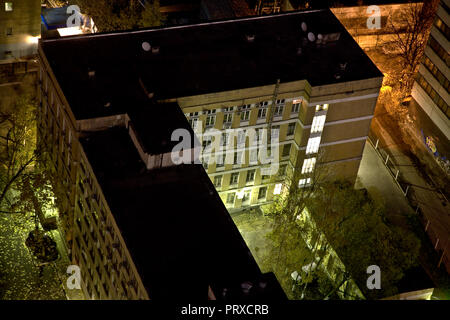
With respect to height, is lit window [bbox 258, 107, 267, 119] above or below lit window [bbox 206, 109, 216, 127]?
above

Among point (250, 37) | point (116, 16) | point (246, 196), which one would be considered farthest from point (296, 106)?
point (116, 16)

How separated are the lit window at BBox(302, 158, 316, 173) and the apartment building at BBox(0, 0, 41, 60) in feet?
148

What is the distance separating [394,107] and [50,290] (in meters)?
64.7

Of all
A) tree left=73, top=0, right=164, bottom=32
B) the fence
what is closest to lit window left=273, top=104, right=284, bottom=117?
the fence

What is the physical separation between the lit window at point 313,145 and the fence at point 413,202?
717 inches

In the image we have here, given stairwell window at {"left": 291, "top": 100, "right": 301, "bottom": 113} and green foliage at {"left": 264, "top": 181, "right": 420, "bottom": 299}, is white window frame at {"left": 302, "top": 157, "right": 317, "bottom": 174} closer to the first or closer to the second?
green foliage at {"left": 264, "top": 181, "right": 420, "bottom": 299}

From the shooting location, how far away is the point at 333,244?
108 metres

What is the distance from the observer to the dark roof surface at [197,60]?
10825 cm

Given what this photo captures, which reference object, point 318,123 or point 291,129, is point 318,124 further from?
point 291,129

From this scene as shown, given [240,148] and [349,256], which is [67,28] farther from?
[349,256]

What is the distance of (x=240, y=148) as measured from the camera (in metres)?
115

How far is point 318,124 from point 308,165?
7020 mm

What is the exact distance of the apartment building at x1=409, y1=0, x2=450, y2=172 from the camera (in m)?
128

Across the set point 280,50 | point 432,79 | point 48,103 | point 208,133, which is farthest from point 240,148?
point 432,79
